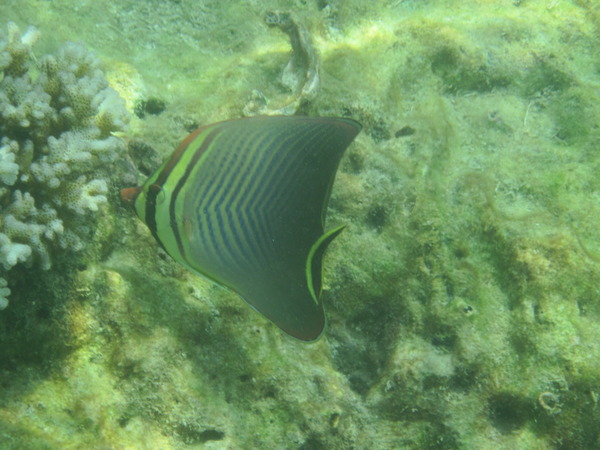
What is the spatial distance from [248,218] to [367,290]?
1.16 m

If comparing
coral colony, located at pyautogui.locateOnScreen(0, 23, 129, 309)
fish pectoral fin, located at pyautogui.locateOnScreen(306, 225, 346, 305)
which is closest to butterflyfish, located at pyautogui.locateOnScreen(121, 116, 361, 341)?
fish pectoral fin, located at pyautogui.locateOnScreen(306, 225, 346, 305)

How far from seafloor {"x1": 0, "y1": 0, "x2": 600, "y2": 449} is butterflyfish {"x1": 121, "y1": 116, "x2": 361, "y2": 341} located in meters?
0.71

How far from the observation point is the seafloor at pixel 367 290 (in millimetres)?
1918

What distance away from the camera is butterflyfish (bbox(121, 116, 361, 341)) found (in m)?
1.50

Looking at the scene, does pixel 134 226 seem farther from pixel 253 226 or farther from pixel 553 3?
pixel 553 3

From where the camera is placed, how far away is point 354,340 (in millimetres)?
2463

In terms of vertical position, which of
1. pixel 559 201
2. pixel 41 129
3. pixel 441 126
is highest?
pixel 41 129

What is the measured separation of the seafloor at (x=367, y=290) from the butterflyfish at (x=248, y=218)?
0.71 meters

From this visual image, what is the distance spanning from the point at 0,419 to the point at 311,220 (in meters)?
1.54

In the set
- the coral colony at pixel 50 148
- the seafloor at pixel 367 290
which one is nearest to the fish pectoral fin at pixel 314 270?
the seafloor at pixel 367 290

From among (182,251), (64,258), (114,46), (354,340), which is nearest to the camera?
(182,251)

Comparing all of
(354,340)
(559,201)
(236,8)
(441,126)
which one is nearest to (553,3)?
(441,126)

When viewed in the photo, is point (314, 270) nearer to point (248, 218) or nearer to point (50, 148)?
point (248, 218)

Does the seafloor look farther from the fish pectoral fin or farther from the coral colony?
the fish pectoral fin
